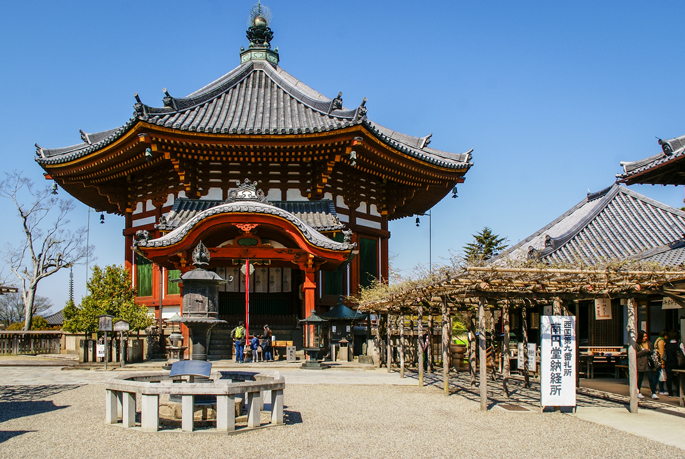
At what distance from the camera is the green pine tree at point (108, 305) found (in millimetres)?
20531

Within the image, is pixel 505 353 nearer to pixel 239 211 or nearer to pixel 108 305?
pixel 239 211

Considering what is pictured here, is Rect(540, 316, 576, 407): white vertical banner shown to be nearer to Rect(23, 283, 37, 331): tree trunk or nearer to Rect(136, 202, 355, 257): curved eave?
Rect(136, 202, 355, 257): curved eave

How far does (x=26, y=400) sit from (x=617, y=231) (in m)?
16.6

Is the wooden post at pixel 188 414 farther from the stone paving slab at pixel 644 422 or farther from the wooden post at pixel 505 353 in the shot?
the wooden post at pixel 505 353

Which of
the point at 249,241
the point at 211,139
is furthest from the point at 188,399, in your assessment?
the point at 211,139

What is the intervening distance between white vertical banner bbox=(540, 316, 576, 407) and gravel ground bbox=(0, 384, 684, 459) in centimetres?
33

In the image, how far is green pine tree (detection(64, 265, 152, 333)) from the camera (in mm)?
20531

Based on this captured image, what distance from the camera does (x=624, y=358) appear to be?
681 inches

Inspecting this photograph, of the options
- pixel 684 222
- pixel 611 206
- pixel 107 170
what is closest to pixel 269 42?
pixel 107 170

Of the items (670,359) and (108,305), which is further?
(108,305)

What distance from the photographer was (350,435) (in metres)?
8.77

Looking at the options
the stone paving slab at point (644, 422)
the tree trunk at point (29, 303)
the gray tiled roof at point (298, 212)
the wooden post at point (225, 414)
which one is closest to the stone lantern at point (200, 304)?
the wooden post at point (225, 414)

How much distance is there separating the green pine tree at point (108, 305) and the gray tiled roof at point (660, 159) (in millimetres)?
16152

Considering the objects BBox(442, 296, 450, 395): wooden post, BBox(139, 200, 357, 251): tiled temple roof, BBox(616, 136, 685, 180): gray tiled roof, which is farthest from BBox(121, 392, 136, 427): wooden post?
BBox(616, 136, 685, 180): gray tiled roof
